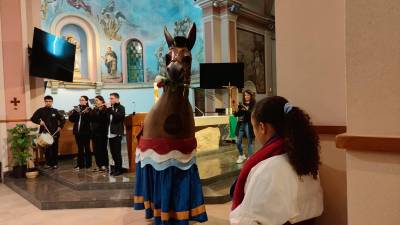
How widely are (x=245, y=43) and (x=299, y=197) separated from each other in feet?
37.9

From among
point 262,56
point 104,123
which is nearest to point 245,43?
point 262,56

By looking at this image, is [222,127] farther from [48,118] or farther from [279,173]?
[279,173]

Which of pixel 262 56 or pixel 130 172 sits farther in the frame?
pixel 262 56

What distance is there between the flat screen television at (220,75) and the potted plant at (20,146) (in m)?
5.40

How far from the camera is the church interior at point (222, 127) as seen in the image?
50.4 inches

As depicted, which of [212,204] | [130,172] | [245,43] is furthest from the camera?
→ [245,43]

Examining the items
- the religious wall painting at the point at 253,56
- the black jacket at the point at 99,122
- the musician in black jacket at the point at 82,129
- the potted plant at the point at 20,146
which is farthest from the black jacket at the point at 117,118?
the religious wall painting at the point at 253,56

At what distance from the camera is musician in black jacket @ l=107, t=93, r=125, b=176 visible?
19.0ft

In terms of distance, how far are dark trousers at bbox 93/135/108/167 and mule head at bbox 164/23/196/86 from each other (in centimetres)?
347

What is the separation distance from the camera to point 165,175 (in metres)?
3.23

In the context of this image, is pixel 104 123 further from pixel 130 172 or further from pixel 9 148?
pixel 9 148

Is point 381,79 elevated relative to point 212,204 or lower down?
elevated

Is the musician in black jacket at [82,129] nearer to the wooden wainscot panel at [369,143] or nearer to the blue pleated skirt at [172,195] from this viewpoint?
the blue pleated skirt at [172,195]

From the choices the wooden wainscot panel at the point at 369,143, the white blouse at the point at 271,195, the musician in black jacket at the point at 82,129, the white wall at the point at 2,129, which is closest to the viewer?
the wooden wainscot panel at the point at 369,143
